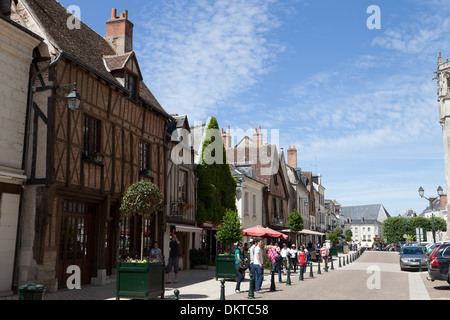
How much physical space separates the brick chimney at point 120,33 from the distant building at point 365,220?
12315 centimetres

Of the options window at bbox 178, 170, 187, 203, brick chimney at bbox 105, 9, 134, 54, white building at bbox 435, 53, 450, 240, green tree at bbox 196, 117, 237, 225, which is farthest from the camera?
white building at bbox 435, 53, 450, 240

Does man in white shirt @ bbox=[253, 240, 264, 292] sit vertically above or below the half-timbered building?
below

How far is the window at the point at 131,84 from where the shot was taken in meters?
15.6

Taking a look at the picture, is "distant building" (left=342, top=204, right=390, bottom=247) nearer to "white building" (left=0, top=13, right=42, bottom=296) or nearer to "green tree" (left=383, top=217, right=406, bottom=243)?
"green tree" (left=383, top=217, right=406, bottom=243)

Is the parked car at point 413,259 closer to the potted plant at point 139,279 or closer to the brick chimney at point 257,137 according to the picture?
the potted plant at point 139,279

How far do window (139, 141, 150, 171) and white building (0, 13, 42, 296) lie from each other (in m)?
5.40

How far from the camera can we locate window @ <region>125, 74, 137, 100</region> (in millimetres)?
15626

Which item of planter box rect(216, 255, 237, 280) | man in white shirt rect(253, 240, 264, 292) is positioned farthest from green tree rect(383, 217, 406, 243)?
man in white shirt rect(253, 240, 264, 292)

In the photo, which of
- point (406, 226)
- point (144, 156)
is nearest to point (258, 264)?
point (144, 156)

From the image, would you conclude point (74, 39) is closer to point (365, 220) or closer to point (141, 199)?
point (141, 199)

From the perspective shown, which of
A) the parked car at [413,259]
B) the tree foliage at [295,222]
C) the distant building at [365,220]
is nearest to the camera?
the parked car at [413,259]

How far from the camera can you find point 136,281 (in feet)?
31.1

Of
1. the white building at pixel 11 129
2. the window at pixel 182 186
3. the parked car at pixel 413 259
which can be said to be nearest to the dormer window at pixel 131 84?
the white building at pixel 11 129
